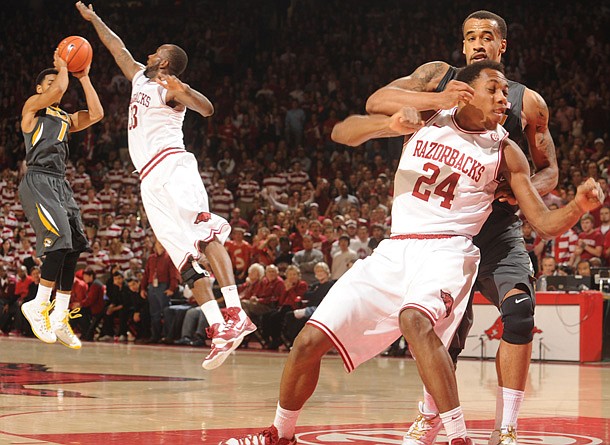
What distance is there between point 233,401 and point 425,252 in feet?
8.99

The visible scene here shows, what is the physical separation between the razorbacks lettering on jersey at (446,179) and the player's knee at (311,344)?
573 millimetres

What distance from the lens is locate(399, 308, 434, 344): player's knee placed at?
12.4 ft

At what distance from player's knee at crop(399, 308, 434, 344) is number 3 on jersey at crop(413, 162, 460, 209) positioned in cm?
52

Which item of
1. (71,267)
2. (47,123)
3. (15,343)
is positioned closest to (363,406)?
(71,267)

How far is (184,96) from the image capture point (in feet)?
21.7

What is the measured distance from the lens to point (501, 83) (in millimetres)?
4191

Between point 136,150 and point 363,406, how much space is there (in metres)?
2.41

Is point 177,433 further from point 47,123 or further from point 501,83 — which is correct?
point 47,123

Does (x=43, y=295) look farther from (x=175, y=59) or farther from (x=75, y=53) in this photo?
(x=175, y=59)

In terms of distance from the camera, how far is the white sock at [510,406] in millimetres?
4250

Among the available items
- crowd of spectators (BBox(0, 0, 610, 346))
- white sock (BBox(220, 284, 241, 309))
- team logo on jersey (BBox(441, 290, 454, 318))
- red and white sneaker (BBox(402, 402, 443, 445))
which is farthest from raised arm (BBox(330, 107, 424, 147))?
crowd of spectators (BBox(0, 0, 610, 346))

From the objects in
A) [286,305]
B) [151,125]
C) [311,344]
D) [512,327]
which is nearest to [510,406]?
[512,327]

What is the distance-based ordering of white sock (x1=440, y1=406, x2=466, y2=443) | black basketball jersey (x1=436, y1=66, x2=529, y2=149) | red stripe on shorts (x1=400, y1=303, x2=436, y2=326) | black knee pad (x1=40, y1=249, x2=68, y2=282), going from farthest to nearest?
black knee pad (x1=40, y1=249, x2=68, y2=282)
black basketball jersey (x1=436, y1=66, x2=529, y2=149)
red stripe on shorts (x1=400, y1=303, x2=436, y2=326)
white sock (x1=440, y1=406, x2=466, y2=443)

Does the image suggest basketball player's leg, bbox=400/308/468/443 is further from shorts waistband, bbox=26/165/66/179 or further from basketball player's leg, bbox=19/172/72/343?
shorts waistband, bbox=26/165/66/179
